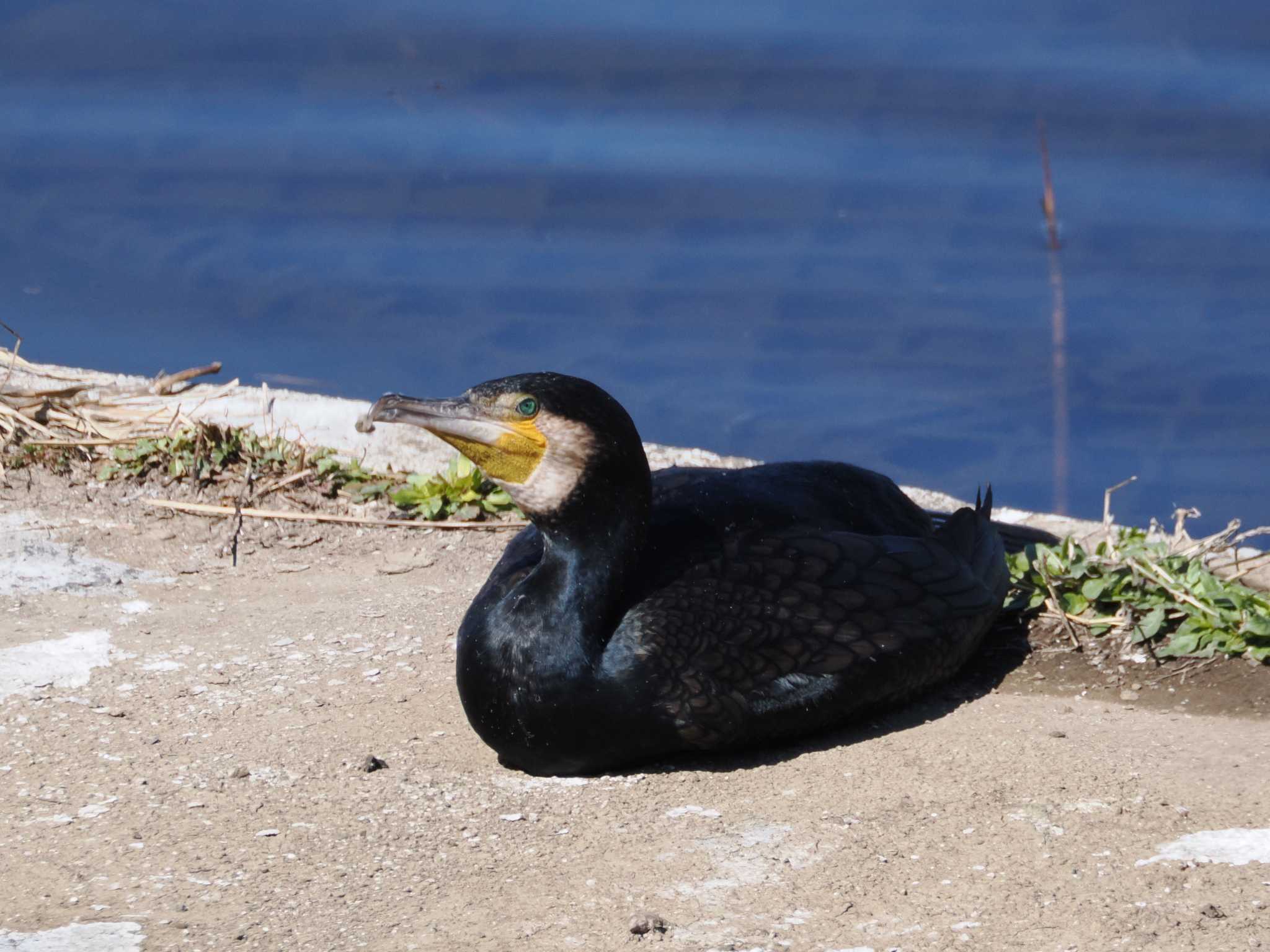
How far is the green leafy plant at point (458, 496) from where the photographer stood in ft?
17.2

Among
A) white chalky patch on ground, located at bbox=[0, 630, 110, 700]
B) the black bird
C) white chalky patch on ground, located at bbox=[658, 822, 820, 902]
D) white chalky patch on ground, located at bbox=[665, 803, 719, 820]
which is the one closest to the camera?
white chalky patch on ground, located at bbox=[658, 822, 820, 902]

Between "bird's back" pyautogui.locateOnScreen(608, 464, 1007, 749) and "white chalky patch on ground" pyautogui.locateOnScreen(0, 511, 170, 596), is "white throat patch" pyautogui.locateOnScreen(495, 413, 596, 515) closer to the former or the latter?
"bird's back" pyautogui.locateOnScreen(608, 464, 1007, 749)

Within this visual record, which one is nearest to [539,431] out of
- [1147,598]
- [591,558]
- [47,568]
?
[591,558]

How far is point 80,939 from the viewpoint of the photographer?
282cm

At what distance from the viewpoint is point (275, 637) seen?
4.39 m

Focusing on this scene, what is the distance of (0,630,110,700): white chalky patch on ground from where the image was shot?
4.02 m

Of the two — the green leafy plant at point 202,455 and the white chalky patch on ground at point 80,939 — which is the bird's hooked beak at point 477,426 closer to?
the white chalky patch on ground at point 80,939

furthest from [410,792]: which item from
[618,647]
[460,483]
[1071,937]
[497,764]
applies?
[460,483]

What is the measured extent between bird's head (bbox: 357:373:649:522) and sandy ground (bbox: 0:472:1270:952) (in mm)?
652

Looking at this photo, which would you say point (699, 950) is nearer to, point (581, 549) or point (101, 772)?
point (581, 549)

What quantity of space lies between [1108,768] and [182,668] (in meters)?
2.26

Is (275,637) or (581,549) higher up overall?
(581,549)

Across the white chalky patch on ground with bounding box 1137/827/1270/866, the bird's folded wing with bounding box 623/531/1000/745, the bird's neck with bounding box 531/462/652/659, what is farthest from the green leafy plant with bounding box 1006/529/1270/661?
the bird's neck with bounding box 531/462/652/659

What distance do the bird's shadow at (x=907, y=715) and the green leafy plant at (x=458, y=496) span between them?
166 centimetres
